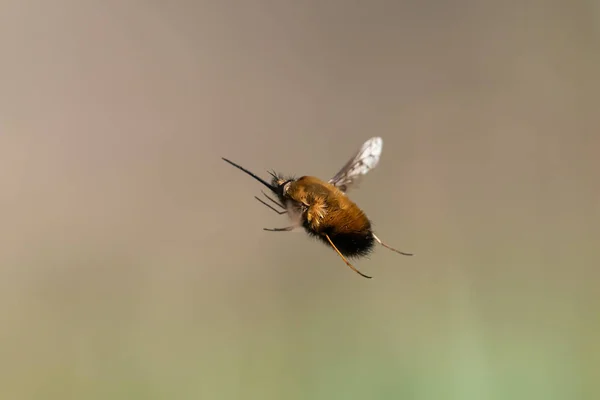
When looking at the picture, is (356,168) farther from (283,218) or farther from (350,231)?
(283,218)

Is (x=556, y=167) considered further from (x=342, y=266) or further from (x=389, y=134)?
(x=342, y=266)

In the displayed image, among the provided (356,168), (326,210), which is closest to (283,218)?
(356,168)

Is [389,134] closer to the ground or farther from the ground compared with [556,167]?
closer to the ground

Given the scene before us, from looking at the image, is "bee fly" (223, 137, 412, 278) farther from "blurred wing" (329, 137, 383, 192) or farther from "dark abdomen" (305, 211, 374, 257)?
"blurred wing" (329, 137, 383, 192)

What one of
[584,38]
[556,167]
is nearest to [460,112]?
[556,167]

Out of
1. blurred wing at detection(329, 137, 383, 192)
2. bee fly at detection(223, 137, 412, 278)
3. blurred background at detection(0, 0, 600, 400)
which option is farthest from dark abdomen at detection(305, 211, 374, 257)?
blurred background at detection(0, 0, 600, 400)

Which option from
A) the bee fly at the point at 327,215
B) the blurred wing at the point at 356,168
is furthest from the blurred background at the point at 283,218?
the bee fly at the point at 327,215
